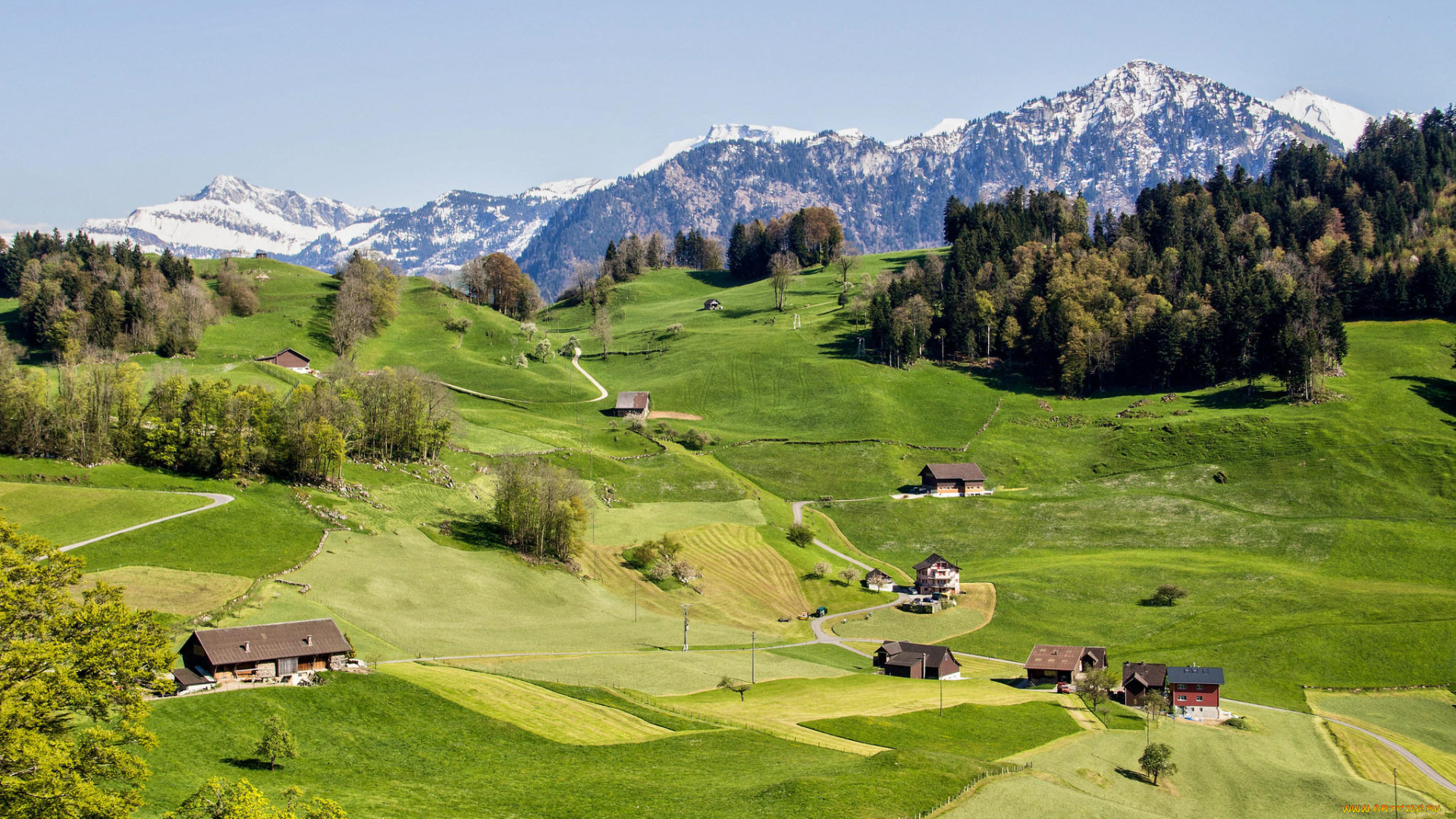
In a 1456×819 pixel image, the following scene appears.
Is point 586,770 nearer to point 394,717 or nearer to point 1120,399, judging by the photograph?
point 394,717

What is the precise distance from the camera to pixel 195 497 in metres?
86.6

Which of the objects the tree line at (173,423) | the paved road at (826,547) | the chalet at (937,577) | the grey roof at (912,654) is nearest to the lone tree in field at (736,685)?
the grey roof at (912,654)

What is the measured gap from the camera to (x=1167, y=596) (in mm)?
96688

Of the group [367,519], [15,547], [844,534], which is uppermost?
[15,547]

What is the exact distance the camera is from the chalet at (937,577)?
340 ft

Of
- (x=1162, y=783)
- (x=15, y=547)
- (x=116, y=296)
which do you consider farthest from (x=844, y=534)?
(x=116, y=296)

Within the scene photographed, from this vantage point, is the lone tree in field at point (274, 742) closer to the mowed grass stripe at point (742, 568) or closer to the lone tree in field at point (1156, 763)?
the lone tree in field at point (1156, 763)

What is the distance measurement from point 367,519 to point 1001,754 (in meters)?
62.2

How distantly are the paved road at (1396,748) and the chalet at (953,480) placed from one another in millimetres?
59806

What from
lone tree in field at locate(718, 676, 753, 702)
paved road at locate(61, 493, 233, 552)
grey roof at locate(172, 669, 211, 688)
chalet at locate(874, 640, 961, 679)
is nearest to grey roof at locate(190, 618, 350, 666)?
grey roof at locate(172, 669, 211, 688)

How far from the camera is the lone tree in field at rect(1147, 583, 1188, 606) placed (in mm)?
96438

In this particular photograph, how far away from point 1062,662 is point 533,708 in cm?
4416

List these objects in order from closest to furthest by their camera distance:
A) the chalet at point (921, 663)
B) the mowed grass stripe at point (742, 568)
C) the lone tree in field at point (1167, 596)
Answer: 1. the chalet at point (921, 663)
2. the lone tree in field at point (1167, 596)
3. the mowed grass stripe at point (742, 568)

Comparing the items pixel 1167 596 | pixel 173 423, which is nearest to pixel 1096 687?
pixel 1167 596
